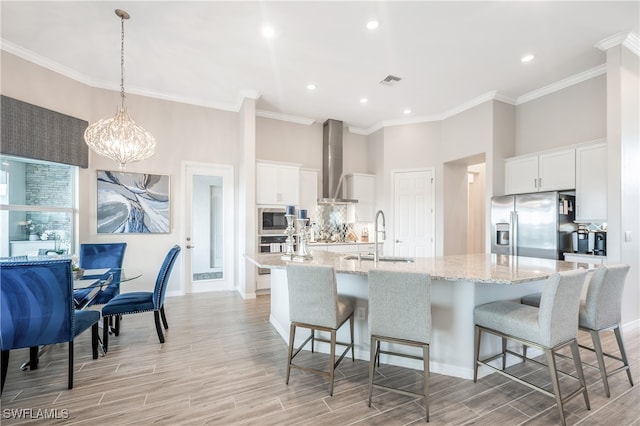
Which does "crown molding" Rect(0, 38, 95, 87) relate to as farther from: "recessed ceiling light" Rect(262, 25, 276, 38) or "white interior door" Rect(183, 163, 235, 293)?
"recessed ceiling light" Rect(262, 25, 276, 38)

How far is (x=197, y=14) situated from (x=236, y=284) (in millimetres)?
4114

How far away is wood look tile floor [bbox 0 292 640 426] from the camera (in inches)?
76.2

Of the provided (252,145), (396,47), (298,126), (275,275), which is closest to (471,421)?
(275,275)

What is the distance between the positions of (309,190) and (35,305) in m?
4.37

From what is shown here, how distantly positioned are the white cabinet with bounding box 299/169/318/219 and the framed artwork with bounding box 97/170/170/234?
2.42 meters

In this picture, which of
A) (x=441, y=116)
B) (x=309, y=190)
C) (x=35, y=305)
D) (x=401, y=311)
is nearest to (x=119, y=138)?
(x=35, y=305)

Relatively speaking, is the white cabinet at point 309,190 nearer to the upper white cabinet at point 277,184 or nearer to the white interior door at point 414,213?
the upper white cabinet at point 277,184

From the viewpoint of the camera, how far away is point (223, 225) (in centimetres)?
532

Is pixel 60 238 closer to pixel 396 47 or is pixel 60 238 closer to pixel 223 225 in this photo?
pixel 223 225

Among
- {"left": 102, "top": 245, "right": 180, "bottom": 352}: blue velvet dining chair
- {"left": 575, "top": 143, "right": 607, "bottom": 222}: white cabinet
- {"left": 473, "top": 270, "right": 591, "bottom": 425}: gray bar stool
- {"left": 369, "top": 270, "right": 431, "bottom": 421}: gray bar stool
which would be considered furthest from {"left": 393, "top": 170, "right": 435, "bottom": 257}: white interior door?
{"left": 102, "top": 245, "right": 180, "bottom": 352}: blue velvet dining chair

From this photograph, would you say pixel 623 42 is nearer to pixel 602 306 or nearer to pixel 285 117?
pixel 602 306

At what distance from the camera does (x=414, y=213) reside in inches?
233

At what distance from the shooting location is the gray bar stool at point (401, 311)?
1953 mm

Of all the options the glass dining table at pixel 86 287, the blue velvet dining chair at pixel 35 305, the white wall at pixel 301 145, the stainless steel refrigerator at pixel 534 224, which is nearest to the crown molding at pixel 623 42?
the stainless steel refrigerator at pixel 534 224
